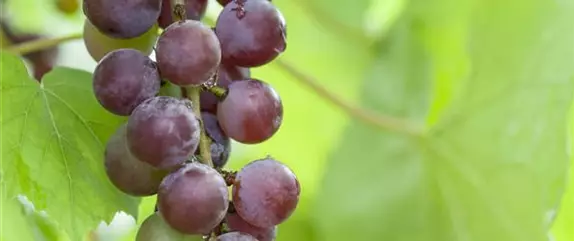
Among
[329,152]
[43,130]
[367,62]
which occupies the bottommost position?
[43,130]

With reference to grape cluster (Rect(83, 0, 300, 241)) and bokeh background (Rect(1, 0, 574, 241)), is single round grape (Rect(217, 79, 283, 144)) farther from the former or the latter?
bokeh background (Rect(1, 0, 574, 241))

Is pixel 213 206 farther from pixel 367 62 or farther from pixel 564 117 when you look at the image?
pixel 367 62

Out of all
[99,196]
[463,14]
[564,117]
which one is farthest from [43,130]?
[463,14]

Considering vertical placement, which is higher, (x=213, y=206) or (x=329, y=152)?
(x=329, y=152)

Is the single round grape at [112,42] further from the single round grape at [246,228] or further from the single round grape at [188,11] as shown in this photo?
the single round grape at [246,228]

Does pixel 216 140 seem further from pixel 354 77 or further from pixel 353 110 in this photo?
pixel 354 77

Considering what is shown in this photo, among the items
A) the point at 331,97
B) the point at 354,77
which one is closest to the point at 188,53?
the point at 331,97

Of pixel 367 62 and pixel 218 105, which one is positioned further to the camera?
Answer: pixel 367 62
